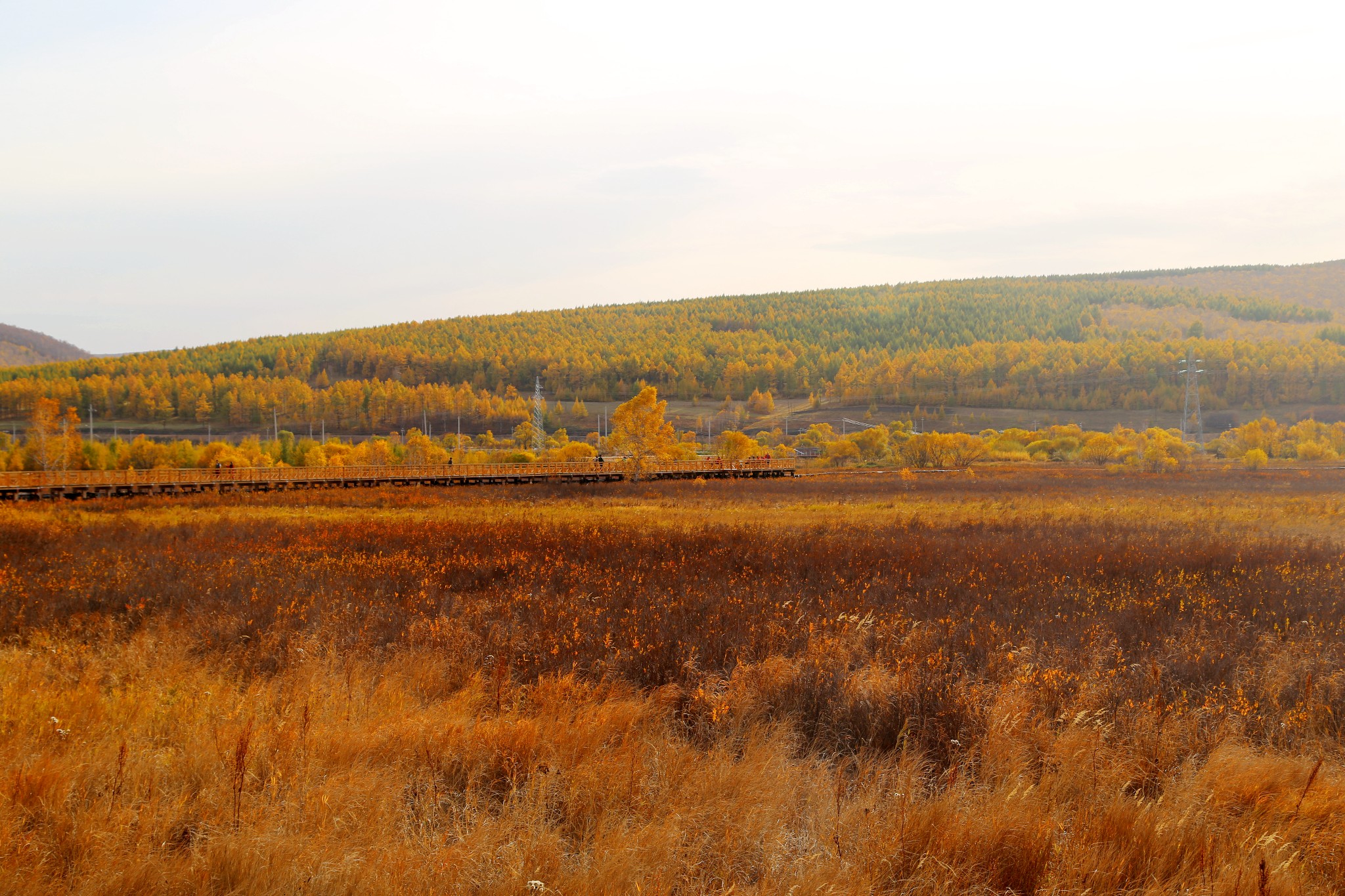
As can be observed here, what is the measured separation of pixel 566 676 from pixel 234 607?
541 cm

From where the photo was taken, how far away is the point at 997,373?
166500 millimetres

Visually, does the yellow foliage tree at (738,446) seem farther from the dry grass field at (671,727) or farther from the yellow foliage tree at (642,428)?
the dry grass field at (671,727)

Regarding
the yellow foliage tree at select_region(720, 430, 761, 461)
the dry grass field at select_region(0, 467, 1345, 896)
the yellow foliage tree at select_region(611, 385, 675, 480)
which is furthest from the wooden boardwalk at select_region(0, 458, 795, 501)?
the dry grass field at select_region(0, 467, 1345, 896)

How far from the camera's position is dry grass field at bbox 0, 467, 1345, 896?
12.5 ft

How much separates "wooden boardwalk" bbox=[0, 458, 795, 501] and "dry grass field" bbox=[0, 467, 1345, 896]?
3816cm

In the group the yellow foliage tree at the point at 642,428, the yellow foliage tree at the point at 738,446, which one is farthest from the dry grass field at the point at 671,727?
the yellow foliage tree at the point at 738,446

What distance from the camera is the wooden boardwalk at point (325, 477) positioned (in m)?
43.9

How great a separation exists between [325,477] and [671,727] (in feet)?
167

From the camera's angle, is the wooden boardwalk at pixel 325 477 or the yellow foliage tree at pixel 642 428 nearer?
the wooden boardwalk at pixel 325 477

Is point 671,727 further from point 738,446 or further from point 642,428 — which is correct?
point 738,446

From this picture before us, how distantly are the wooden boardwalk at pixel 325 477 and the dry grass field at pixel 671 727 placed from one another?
3816cm

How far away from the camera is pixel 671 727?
5797mm

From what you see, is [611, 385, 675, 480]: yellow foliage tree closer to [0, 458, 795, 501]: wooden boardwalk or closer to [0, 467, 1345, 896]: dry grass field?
[0, 458, 795, 501]: wooden boardwalk

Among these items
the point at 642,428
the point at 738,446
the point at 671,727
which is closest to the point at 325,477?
the point at 642,428
